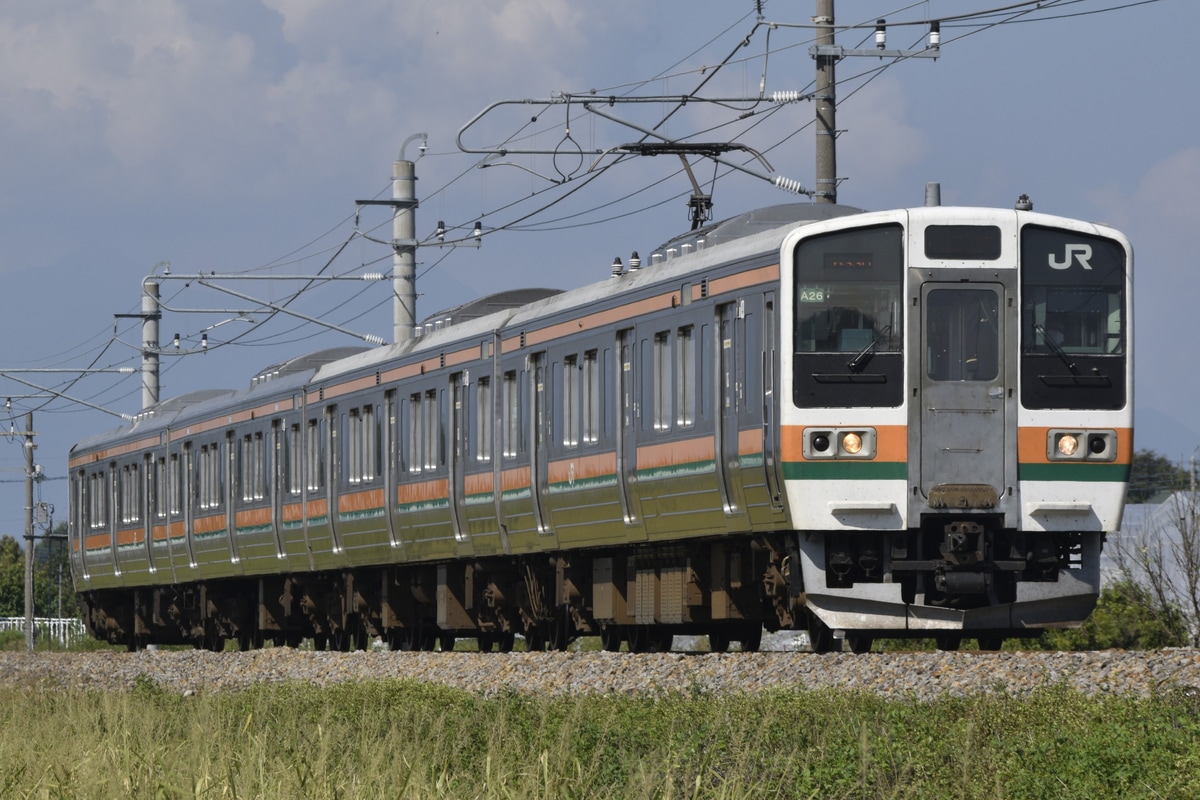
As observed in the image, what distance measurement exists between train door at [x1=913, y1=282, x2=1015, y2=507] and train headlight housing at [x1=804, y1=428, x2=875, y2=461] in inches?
14.8

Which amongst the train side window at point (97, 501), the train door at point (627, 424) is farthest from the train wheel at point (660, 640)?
the train side window at point (97, 501)

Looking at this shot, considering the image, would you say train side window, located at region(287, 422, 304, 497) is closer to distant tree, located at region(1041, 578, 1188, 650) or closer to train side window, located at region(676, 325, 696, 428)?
distant tree, located at region(1041, 578, 1188, 650)

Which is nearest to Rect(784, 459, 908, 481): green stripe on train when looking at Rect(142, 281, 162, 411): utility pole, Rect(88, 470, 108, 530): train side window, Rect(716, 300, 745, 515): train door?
Rect(716, 300, 745, 515): train door

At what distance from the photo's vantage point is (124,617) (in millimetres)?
37406

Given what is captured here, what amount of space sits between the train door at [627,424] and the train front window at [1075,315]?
3.79 m

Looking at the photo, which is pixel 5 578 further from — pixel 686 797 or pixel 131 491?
pixel 686 797

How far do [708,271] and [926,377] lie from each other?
214 centimetres

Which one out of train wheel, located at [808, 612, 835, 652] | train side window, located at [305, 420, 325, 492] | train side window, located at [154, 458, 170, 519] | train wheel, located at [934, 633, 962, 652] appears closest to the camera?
train wheel, located at [808, 612, 835, 652]

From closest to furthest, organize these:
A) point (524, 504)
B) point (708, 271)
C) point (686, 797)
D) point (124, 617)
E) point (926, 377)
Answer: point (686, 797) < point (926, 377) < point (708, 271) < point (524, 504) < point (124, 617)

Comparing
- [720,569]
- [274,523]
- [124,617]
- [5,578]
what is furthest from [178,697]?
[5,578]

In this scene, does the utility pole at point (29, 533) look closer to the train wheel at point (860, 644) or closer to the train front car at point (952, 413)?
the train wheel at point (860, 644)

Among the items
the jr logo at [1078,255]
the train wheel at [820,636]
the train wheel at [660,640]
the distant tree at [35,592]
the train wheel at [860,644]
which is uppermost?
the jr logo at [1078,255]

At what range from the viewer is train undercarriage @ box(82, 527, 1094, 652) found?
1548cm

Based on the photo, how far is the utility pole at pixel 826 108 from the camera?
2053 centimetres
